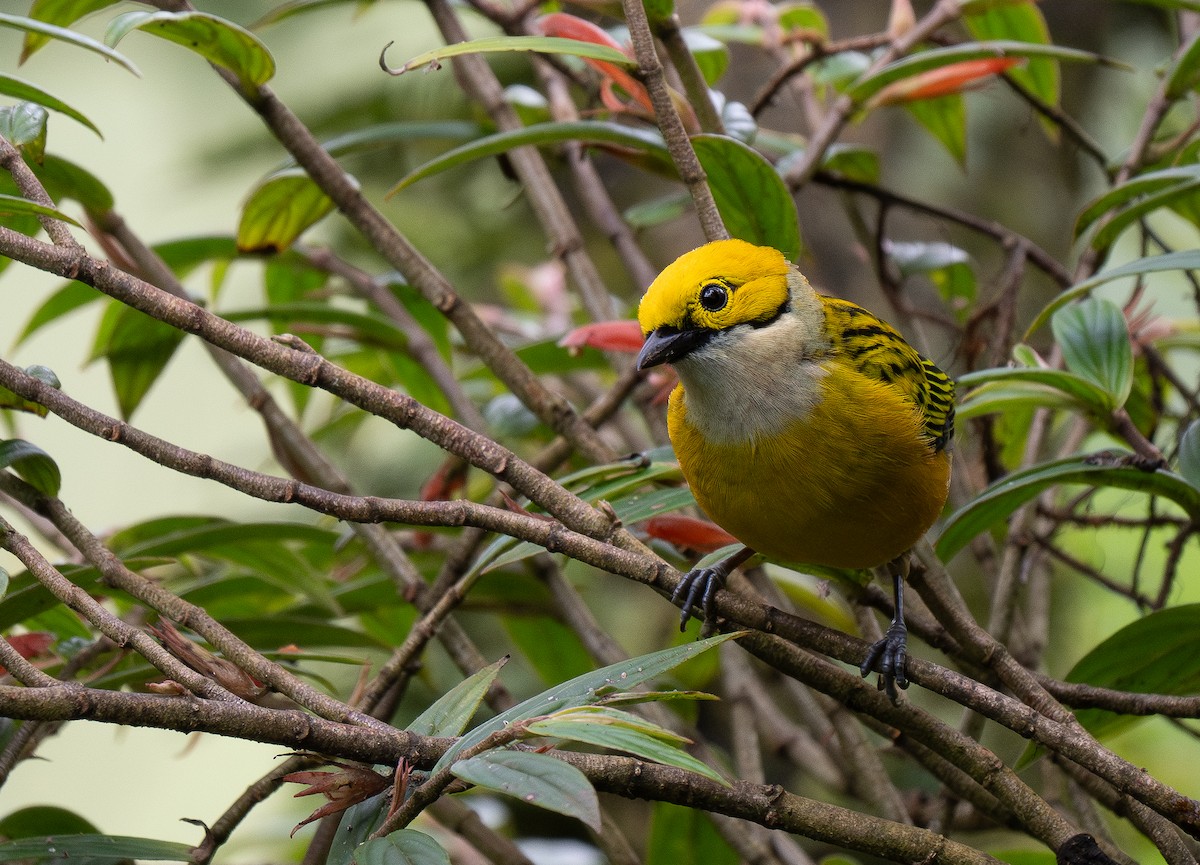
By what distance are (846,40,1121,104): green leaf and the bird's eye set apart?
21.9 inches

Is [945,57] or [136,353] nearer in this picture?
[945,57]

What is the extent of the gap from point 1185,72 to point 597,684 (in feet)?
5.25

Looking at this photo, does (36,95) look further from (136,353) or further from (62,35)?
(136,353)

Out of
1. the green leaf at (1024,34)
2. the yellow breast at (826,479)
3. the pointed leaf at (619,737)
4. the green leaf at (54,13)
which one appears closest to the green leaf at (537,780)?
the pointed leaf at (619,737)

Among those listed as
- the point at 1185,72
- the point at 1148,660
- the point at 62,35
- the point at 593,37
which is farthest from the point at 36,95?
the point at 1185,72

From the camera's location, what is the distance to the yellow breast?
5.13ft

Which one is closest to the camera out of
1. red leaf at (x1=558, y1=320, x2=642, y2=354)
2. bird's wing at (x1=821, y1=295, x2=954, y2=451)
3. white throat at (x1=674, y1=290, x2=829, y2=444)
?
white throat at (x1=674, y1=290, x2=829, y2=444)

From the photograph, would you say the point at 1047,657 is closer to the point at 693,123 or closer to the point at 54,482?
the point at 693,123

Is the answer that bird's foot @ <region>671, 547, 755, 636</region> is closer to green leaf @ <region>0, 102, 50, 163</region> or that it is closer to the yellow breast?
the yellow breast

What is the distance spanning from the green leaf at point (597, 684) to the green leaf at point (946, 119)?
1.64 m

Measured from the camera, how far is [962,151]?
2527 mm

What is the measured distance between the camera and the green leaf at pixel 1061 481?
5.11 ft

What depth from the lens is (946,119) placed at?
2.47m

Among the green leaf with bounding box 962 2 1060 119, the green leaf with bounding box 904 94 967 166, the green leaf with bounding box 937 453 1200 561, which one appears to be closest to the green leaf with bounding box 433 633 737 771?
the green leaf with bounding box 937 453 1200 561
